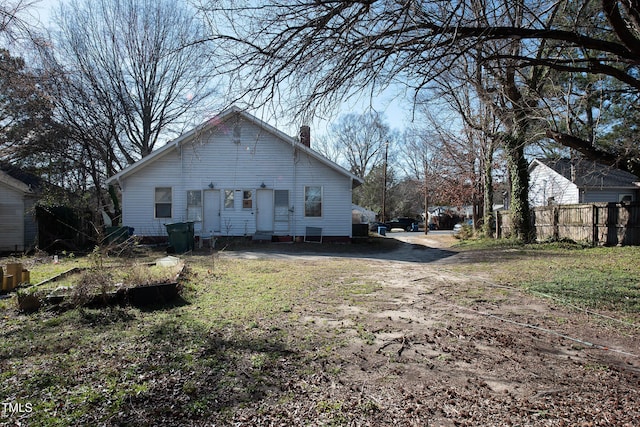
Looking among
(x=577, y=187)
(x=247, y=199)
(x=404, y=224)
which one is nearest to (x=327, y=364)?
(x=247, y=199)

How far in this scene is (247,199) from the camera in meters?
16.7

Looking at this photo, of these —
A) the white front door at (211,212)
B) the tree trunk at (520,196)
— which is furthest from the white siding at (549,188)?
the white front door at (211,212)

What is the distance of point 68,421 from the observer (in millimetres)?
2385

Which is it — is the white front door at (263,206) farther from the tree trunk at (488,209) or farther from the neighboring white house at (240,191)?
the tree trunk at (488,209)

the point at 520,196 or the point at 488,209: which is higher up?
the point at 520,196

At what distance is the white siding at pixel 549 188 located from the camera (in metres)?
23.2

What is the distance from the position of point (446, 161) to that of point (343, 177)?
11422 millimetres

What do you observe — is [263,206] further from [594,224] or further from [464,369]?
[464,369]

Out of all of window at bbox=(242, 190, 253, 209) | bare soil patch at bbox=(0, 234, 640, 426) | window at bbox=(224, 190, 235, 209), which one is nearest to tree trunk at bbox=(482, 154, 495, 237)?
window at bbox=(242, 190, 253, 209)

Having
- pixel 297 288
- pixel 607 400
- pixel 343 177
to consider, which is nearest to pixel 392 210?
pixel 343 177

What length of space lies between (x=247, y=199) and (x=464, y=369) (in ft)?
47.0

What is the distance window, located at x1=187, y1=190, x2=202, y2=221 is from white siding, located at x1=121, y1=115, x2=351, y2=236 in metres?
0.22

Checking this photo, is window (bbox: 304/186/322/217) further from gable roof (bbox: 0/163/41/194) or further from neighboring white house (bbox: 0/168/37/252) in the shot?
gable roof (bbox: 0/163/41/194)

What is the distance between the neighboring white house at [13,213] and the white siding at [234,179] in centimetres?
362
